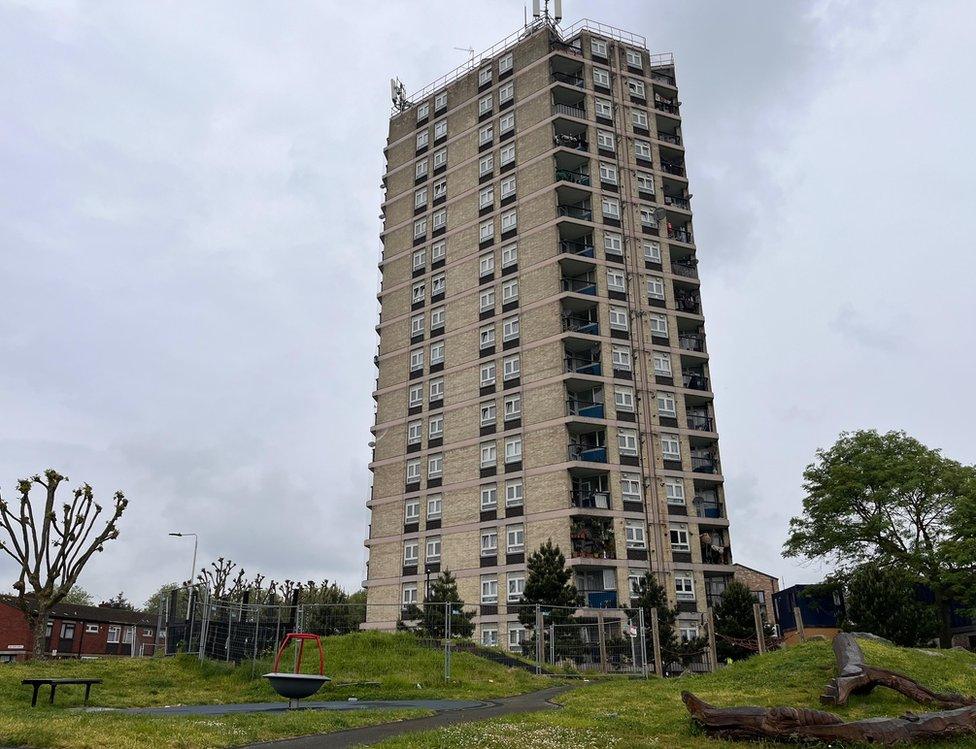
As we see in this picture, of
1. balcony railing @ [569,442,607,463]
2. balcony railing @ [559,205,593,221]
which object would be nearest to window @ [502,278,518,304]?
balcony railing @ [559,205,593,221]

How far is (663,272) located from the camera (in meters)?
64.0

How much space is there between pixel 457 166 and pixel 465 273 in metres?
10.6

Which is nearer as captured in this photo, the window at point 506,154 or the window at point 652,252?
the window at point 652,252

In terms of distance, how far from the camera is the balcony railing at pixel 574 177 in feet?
209

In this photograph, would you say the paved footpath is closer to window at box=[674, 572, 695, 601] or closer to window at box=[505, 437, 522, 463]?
window at box=[674, 572, 695, 601]

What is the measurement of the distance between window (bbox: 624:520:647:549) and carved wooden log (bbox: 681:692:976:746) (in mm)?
41073

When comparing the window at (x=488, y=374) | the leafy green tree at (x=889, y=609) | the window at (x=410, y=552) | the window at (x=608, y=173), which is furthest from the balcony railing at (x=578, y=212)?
the leafy green tree at (x=889, y=609)

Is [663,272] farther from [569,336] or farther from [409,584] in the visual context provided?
[409,584]

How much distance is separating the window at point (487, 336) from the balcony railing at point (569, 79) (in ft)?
70.1

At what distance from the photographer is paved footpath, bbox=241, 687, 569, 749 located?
13539mm

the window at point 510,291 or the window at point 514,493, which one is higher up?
the window at point 510,291

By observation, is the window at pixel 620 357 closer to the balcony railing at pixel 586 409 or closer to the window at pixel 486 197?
the balcony railing at pixel 586 409

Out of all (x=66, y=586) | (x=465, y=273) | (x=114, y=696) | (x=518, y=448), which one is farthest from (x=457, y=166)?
(x=114, y=696)

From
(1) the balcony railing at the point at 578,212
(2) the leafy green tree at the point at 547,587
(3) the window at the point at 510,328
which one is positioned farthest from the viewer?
(1) the balcony railing at the point at 578,212
